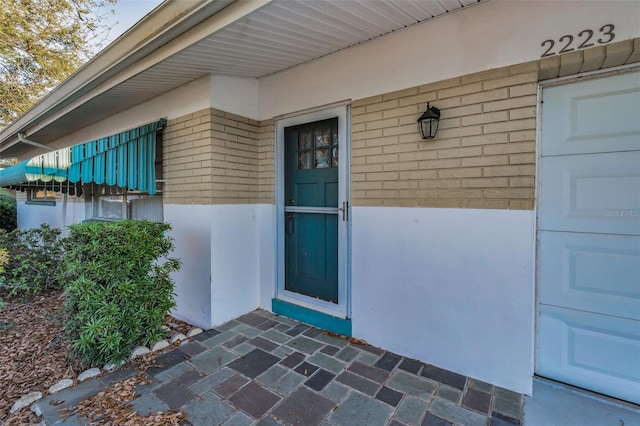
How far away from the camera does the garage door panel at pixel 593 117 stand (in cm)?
196

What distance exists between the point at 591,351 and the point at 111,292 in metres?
4.00

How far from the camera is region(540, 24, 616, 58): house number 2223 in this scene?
1.85m

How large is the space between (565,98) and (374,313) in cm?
243

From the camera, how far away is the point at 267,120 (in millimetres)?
3756

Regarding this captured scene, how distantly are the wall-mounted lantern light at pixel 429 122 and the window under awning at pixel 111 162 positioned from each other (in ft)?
10.9

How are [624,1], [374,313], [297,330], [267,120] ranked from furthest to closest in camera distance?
[267,120] → [297,330] → [374,313] → [624,1]

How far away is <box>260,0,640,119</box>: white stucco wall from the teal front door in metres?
0.42

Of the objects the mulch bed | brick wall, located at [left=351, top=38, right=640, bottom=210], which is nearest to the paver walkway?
the mulch bed

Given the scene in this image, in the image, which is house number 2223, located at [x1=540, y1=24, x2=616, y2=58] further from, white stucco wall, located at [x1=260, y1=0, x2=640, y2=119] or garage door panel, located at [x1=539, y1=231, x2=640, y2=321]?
garage door panel, located at [x1=539, y1=231, x2=640, y2=321]

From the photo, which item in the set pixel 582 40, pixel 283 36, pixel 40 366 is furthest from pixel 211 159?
pixel 582 40

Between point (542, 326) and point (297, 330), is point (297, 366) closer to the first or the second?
point (297, 330)

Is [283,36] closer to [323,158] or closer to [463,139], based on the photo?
[323,158]

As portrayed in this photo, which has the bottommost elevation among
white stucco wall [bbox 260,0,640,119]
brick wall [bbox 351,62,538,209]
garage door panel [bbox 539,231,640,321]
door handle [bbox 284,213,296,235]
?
garage door panel [bbox 539,231,640,321]

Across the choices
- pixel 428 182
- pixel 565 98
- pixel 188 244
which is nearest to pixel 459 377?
pixel 428 182
